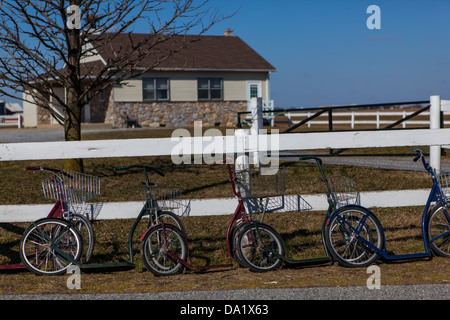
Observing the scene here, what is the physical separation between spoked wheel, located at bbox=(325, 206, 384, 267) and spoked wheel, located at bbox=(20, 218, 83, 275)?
247 cm

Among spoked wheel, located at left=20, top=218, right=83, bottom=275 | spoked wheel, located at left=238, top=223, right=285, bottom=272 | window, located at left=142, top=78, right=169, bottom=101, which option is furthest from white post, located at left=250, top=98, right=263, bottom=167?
window, located at left=142, top=78, right=169, bottom=101

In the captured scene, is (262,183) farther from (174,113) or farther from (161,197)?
(174,113)

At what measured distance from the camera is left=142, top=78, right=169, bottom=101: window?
33812 mm

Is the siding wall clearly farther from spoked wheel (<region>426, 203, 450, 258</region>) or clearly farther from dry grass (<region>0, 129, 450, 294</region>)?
spoked wheel (<region>426, 203, 450, 258</region>)

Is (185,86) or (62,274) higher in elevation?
(185,86)

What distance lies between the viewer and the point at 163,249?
5379mm

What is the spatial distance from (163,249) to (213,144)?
1.15 meters

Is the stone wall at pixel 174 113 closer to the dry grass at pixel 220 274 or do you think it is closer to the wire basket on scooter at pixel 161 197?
the dry grass at pixel 220 274
